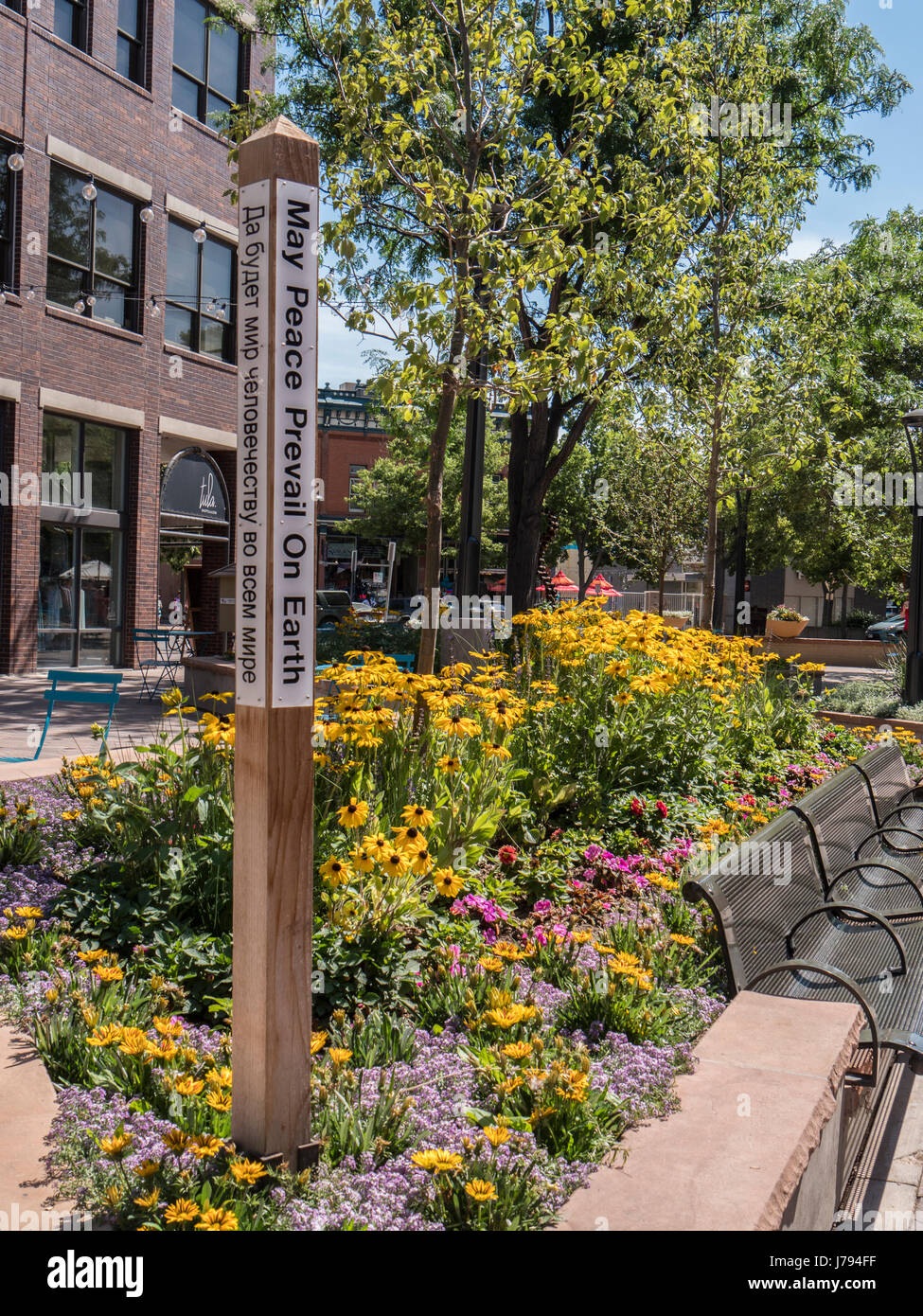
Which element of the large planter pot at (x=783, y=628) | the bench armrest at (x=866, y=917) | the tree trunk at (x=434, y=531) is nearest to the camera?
the bench armrest at (x=866, y=917)

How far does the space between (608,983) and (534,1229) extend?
130 centimetres

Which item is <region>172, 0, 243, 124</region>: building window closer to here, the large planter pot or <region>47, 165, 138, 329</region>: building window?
<region>47, 165, 138, 329</region>: building window

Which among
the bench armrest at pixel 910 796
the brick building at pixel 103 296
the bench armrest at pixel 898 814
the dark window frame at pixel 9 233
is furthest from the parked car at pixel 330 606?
the bench armrest at pixel 898 814

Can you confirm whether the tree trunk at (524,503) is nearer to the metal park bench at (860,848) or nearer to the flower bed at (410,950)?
the flower bed at (410,950)

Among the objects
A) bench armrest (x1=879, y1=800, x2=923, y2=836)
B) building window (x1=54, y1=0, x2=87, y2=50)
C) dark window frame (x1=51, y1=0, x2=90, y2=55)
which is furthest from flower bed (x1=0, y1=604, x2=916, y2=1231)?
dark window frame (x1=51, y1=0, x2=90, y2=55)

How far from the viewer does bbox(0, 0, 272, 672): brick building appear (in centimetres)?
1634

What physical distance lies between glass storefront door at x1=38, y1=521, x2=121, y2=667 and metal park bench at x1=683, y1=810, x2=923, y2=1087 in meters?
14.7

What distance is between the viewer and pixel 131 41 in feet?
61.3

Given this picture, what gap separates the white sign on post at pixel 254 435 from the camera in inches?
102

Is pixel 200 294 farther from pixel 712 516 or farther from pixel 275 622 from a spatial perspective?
pixel 275 622

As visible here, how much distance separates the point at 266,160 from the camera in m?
2.60

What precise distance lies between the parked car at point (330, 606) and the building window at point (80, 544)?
4557 mm

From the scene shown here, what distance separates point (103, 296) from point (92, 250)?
0.73 metres
